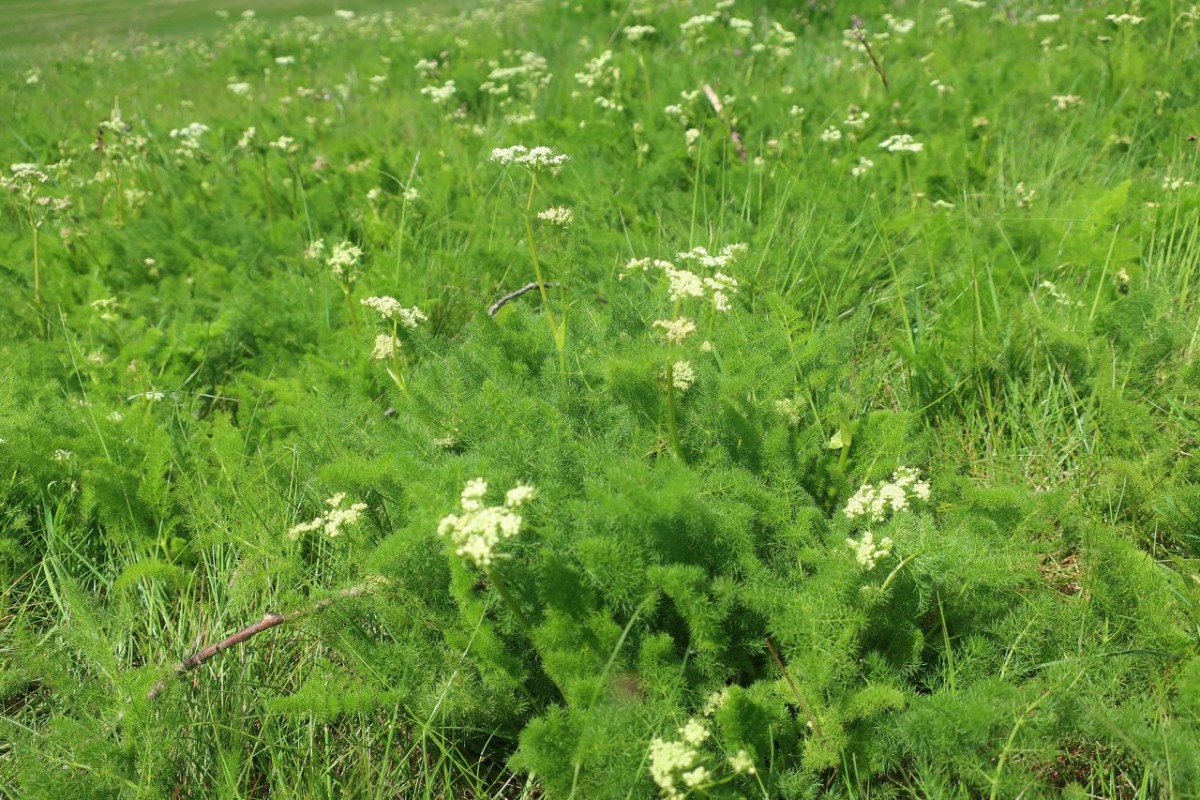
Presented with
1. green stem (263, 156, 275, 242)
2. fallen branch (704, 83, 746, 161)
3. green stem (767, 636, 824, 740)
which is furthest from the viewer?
fallen branch (704, 83, 746, 161)

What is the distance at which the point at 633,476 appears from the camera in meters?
2.04

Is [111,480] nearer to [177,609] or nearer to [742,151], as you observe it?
[177,609]

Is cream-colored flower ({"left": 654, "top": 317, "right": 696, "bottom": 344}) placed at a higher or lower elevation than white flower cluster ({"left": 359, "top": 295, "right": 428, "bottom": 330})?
higher

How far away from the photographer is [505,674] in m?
1.92

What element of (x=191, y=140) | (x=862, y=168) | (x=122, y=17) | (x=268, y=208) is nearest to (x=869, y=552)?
(x=862, y=168)

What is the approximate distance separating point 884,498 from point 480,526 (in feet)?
3.18

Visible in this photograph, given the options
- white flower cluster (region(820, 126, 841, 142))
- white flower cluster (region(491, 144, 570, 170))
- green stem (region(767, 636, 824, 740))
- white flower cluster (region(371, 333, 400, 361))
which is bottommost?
green stem (region(767, 636, 824, 740))

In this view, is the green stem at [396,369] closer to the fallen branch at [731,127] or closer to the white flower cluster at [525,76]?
the fallen branch at [731,127]

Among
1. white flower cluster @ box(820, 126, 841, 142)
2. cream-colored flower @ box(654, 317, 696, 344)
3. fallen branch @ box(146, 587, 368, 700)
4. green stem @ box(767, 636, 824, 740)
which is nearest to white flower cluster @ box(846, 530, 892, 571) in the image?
green stem @ box(767, 636, 824, 740)

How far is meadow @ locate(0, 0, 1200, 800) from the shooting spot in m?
1.83

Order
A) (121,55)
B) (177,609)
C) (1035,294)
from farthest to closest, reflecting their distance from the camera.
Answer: (121,55), (1035,294), (177,609)

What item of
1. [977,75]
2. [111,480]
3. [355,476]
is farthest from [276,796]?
[977,75]

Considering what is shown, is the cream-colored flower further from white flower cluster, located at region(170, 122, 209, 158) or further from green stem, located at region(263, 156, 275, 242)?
white flower cluster, located at region(170, 122, 209, 158)

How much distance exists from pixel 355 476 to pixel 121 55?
36.9 feet
